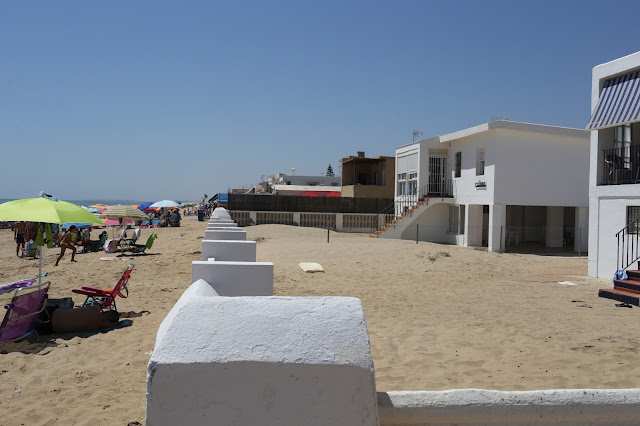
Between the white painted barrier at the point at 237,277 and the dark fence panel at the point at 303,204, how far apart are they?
24183mm

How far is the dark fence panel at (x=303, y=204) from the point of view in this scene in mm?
29266

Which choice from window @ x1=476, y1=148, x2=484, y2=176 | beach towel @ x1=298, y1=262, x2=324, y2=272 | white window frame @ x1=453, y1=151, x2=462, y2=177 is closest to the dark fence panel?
white window frame @ x1=453, y1=151, x2=462, y2=177

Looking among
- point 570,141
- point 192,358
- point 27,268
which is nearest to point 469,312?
point 192,358

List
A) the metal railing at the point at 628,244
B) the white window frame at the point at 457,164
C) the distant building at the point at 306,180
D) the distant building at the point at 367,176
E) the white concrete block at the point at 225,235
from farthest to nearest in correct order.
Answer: the distant building at the point at 306,180 < the distant building at the point at 367,176 < the white window frame at the point at 457,164 < the metal railing at the point at 628,244 < the white concrete block at the point at 225,235

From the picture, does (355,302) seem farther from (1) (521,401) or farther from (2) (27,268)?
(2) (27,268)

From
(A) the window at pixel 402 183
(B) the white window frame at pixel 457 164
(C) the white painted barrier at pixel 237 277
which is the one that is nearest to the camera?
(C) the white painted barrier at pixel 237 277

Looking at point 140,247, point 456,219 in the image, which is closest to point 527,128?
point 456,219

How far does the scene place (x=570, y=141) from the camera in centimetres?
2248

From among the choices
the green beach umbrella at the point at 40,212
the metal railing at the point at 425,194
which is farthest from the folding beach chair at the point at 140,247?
the metal railing at the point at 425,194

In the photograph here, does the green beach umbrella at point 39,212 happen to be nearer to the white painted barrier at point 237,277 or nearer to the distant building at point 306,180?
the white painted barrier at point 237,277

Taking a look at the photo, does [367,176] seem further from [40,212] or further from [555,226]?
[40,212]

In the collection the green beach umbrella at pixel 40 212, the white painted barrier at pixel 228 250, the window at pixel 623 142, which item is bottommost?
the white painted barrier at pixel 228 250

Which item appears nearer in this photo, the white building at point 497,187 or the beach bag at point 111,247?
the beach bag at point 111,247

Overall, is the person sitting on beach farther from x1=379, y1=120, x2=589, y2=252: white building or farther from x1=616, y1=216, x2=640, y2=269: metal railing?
x1=379, y1=120, x2=589, y2=252: white building
